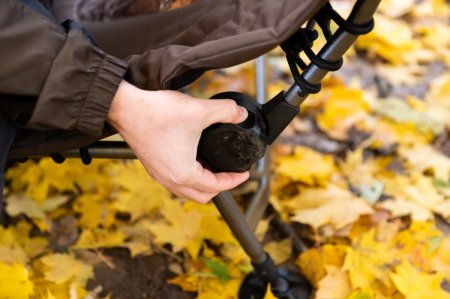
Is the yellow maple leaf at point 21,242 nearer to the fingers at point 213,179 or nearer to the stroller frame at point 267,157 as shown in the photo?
the stroller frame at point 267,157

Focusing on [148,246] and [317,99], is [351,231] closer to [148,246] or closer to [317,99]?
[148,246]

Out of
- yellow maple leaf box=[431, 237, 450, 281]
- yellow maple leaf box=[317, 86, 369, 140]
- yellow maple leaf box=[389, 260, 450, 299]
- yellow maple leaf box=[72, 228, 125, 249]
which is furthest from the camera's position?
yellow maple leaf box=[317, 86, 369, 140]

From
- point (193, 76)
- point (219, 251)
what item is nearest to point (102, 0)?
point (193, 76)

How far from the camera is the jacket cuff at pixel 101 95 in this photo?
0.83 m

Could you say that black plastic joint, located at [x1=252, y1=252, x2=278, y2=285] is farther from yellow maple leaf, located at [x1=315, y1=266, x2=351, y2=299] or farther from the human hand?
the human hand

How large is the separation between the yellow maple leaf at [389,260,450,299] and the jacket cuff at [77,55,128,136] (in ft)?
2.40

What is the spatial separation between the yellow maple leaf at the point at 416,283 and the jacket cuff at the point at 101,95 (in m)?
0.73

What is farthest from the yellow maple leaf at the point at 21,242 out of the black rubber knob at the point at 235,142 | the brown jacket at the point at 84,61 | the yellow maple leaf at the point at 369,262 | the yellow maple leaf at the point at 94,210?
the yellow maple leaf at the point at 369,262

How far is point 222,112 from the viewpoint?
87cm

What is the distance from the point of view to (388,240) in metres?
1.39

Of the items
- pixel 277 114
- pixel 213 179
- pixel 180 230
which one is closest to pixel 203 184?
pixel 213 179

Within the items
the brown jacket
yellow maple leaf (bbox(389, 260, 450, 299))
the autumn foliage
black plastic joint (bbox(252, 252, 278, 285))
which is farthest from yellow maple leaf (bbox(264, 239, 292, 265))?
the brown jacket

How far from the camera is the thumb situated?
867 millimetres

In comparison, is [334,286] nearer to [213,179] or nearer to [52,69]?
[213,179]
